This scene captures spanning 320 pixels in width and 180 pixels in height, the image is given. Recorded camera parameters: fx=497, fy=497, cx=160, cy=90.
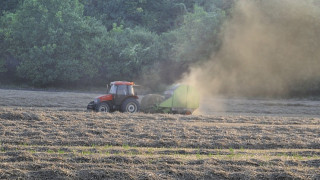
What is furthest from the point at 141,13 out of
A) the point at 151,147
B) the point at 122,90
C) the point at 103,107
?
the point at 151,147

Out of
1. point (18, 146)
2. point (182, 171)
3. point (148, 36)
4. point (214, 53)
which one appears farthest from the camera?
point (148, 36)

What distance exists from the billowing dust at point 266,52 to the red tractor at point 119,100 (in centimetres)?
1123

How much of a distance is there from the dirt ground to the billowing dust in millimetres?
13405

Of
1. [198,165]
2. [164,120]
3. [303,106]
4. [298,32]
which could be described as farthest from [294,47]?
[198,165]

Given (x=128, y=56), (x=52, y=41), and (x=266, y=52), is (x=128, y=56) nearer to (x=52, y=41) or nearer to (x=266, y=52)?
(x=52, y=41)

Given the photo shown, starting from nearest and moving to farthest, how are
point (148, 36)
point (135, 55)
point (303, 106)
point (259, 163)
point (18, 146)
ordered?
1. point (259, 163)
2. point (18, 146)
3. point (303, 106)
4. point (135, 55)
5. point (148, 36)

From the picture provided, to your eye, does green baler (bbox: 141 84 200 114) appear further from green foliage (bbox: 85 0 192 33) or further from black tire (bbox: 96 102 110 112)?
green foliage (bbox: 85 0 192 33)

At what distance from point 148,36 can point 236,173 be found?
37388 mm

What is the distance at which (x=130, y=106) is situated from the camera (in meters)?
23.3

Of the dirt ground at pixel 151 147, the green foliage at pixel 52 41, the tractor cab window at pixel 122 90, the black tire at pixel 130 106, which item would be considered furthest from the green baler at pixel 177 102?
the green foliage at pixel 52 41

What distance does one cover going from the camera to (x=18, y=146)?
42.9ft

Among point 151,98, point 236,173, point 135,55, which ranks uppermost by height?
point 135,55

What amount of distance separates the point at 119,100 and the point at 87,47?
70.8ft

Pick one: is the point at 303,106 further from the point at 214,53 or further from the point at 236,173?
the point at 236,173
